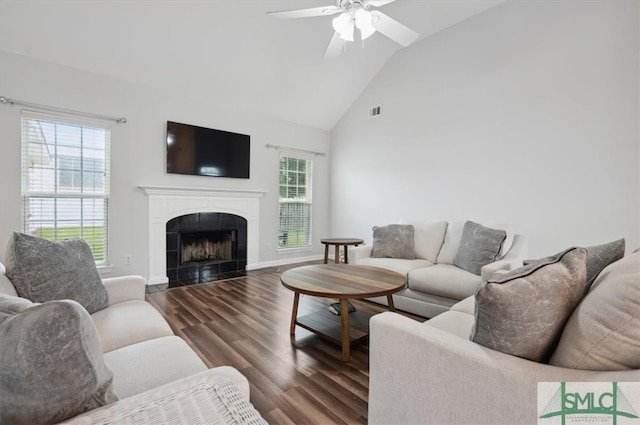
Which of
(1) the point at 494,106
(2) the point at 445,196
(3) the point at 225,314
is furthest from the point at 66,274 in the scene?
(1) the point at 494,106

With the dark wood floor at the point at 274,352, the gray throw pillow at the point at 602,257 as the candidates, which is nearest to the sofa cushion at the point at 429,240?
the dark wood floor at the point at 274,352

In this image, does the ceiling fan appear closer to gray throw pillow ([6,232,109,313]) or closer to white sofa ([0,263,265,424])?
gray throw pillow ([6,232,109,313])

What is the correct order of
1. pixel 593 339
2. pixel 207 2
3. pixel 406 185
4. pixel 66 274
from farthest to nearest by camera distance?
pixel 406 185 → pixel 207 2 → pixel 66 274 → pixel 593 339

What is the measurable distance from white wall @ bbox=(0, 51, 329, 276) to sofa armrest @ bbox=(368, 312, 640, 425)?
12.5ft

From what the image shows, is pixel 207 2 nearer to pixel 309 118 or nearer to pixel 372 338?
pixel 309 118

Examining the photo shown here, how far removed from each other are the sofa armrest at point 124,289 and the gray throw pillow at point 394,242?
8.14 feet

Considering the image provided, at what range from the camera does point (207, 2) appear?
3.28m

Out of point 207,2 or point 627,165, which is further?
point 207,2

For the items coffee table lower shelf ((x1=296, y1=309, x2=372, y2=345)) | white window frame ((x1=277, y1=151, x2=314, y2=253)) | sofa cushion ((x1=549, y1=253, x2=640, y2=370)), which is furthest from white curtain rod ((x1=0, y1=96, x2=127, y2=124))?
sofa cushion ((x1=549, y1=253, x2=640, y2=370))

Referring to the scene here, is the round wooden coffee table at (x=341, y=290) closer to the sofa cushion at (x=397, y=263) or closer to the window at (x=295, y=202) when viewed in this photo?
the sofa cushion at (x=397, y=263)

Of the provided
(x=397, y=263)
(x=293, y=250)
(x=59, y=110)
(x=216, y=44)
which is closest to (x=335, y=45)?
(x=216, y=44)

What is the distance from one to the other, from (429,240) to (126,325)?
3.05 meters

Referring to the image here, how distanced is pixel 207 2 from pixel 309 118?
2640mm

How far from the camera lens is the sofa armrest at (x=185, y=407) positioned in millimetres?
678
